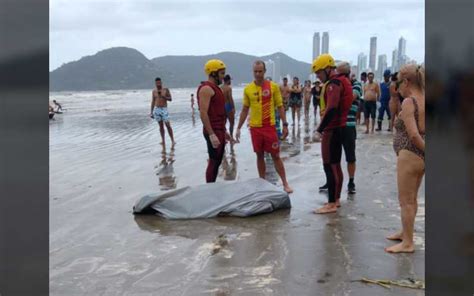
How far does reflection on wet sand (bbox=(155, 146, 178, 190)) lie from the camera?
7516 millimetres

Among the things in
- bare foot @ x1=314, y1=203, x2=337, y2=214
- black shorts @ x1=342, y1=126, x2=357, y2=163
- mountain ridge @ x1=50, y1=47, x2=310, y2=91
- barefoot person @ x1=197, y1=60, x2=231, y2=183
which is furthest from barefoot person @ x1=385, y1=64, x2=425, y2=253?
mountain ridge @ x1=50, y1=47, x2=310, y2=91

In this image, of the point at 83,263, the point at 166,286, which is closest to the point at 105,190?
the point at 83,263

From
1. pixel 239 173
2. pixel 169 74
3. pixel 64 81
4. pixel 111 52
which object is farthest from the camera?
pixel 111 52

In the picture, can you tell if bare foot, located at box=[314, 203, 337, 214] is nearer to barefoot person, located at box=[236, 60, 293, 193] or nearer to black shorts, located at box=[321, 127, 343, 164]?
black shorts, located at box=[321, 127, 343, 164]

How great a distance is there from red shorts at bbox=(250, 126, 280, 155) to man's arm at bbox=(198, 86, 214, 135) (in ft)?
2.44

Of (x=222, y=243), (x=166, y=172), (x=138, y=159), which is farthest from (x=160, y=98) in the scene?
(x=222, y=243)

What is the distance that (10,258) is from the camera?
6.79 ft

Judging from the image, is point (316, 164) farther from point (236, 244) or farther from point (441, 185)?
point (441, 185)

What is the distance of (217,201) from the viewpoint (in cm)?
572

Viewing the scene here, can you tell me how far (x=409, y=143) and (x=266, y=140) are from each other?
107 inches

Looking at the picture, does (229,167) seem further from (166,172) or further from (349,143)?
(349,143)

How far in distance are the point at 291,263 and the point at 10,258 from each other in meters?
2.50

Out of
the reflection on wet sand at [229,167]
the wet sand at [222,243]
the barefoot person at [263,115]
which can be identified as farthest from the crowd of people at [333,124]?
the reflection on wet sand at [229,167]

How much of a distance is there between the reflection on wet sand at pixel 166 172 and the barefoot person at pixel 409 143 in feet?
12.8
